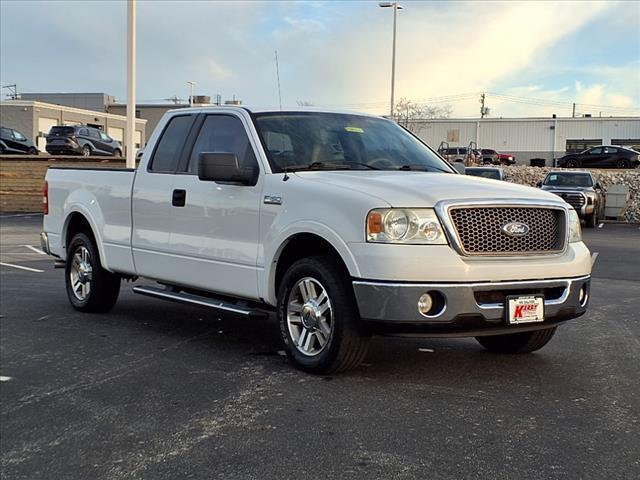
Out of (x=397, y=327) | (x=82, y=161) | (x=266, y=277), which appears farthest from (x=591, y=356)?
(x=82, y=161)

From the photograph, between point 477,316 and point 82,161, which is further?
point 82,161

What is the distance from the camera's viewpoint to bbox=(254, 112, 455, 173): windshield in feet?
19.3

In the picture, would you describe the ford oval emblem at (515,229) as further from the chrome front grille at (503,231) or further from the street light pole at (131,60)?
the street light pole at (131,60)

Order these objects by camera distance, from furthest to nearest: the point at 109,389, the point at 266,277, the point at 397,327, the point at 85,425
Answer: the point at 266,277 → the point at 109,389 → the point at 397,327 → the point at 85,425

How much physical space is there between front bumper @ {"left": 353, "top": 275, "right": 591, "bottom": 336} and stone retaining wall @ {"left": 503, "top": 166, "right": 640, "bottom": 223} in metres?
24.1

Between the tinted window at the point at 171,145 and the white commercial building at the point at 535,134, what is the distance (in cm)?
5801

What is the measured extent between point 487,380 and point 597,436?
1.21m

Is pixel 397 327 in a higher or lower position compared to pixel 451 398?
higher

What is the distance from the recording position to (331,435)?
13.4 feet

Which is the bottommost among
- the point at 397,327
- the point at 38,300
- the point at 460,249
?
the point at 38,300

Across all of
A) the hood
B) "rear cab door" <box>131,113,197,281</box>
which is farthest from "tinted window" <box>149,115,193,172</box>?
the hood

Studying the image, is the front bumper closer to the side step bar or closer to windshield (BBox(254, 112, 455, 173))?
the side step bar

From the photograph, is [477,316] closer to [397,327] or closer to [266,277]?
[397,327]

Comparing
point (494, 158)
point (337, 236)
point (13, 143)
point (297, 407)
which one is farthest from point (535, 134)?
point (297, 407)
